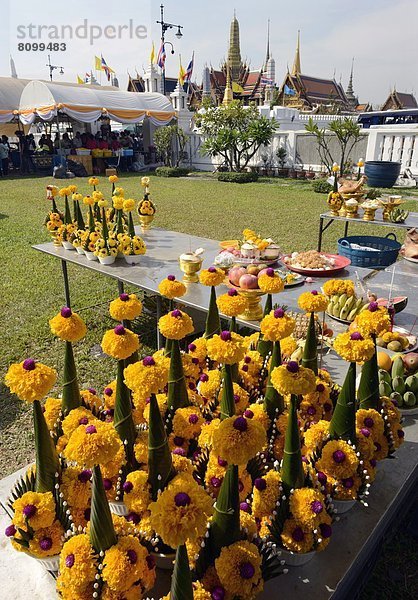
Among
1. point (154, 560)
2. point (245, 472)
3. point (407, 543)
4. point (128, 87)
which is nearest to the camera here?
point (154, 560)

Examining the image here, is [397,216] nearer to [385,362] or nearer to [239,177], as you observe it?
[385,362]

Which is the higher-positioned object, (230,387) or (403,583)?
(230,387)

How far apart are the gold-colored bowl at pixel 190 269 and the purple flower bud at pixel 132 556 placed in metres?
2.14

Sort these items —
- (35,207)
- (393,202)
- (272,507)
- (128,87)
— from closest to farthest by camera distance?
(272,507)
(393,202)
(35,207)
(128,87)

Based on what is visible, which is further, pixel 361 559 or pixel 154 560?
pixel 361 559

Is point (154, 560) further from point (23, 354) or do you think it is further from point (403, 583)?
point (23, 354)

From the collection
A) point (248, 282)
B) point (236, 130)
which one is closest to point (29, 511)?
point (248, 282)

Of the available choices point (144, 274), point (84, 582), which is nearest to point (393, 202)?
point (144, 274)

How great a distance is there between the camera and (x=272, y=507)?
125cm

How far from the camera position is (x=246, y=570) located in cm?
105

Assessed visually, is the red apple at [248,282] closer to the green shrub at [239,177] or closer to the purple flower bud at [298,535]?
the purple flower bud at [298,535]

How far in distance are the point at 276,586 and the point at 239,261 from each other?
2.19 m

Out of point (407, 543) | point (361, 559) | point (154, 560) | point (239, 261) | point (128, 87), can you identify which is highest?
point (128, 87)

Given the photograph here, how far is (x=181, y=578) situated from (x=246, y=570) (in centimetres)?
18
